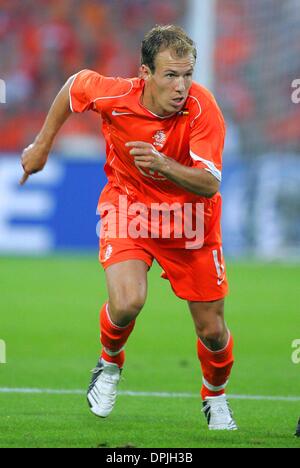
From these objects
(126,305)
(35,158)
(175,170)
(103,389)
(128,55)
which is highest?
(128,55)

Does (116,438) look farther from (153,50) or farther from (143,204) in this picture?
(153,50)

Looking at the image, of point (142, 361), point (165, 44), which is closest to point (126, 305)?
point (165, 44)

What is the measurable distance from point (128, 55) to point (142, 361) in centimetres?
1098

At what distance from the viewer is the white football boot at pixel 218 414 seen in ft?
19.2

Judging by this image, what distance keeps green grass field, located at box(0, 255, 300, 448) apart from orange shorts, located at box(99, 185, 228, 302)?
2.49ft

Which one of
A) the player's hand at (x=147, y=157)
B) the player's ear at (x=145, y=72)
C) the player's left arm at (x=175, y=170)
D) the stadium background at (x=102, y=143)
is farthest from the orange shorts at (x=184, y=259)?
the stadium background at (x=102, y=143)

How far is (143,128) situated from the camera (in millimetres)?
→ 5988

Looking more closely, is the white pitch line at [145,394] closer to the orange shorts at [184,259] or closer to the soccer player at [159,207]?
the soccer player at [159,207]

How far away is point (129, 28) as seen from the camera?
1909 cm

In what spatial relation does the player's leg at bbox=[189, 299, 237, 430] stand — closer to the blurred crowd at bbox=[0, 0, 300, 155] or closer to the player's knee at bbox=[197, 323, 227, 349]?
the player's knee at bbox=[197, 323, 227, 349]

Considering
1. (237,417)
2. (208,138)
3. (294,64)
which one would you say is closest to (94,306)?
(237,417)

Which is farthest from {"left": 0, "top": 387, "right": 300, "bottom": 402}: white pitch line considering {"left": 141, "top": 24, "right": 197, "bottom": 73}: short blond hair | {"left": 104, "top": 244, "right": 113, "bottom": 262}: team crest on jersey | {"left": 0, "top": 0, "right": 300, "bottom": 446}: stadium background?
{"left": 0, "top": 0, "right": 300, "bottom": 446}: stadium background

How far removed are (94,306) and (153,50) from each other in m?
6.50

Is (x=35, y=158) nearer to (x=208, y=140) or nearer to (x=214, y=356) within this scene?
(x=208, y=140)
